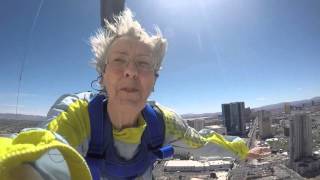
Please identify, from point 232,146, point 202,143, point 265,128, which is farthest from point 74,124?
point 265,128

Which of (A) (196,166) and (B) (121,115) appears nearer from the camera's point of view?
(B) (121,115)

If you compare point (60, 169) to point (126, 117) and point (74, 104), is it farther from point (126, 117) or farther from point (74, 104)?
point (126, 117)

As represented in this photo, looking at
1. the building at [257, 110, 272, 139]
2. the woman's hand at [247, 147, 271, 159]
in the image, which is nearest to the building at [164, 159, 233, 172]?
the building at [257, 110, 272, 139]

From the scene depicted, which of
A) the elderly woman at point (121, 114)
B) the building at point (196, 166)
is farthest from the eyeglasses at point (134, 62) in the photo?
the building at point (196, 166)

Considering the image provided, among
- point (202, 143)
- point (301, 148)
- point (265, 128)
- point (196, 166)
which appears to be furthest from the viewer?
point (265, 128)

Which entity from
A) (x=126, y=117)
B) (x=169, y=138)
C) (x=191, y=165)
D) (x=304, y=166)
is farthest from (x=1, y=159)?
(x=304, y=166)

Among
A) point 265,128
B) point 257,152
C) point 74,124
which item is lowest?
point 265,128

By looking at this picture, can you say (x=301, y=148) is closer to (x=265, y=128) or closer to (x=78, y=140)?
(x=265, y=128)
